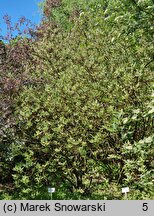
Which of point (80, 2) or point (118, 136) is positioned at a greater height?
point (80, 2)

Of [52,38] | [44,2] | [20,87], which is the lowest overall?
[20,87]

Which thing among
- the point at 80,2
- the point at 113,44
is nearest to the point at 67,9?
the point at 80,2

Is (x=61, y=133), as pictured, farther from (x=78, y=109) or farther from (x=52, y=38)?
(x=52, y=38)

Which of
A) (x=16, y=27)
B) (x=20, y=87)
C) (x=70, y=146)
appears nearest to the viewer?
(x=70, y=146)

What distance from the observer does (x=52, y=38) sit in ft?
39.3

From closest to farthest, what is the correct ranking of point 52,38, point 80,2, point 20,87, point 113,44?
1. point 20,87
2. point 113,44
3. point 52,38
4. point 80,2

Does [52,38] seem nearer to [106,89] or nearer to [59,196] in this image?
[106,89]

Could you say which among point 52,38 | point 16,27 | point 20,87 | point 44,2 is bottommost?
point 20,87

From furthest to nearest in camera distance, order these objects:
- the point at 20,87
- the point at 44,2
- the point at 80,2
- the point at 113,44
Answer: the point at 44,2 < the point at 80,2 < the point at 113,44 < the point at 20,87

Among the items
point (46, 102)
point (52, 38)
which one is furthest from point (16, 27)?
point (46, 102)

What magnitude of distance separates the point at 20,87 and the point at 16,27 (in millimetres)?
6845

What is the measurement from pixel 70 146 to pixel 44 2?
20.4 m

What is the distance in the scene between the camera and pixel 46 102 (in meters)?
7.41

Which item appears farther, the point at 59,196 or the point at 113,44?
the point at 113,44
